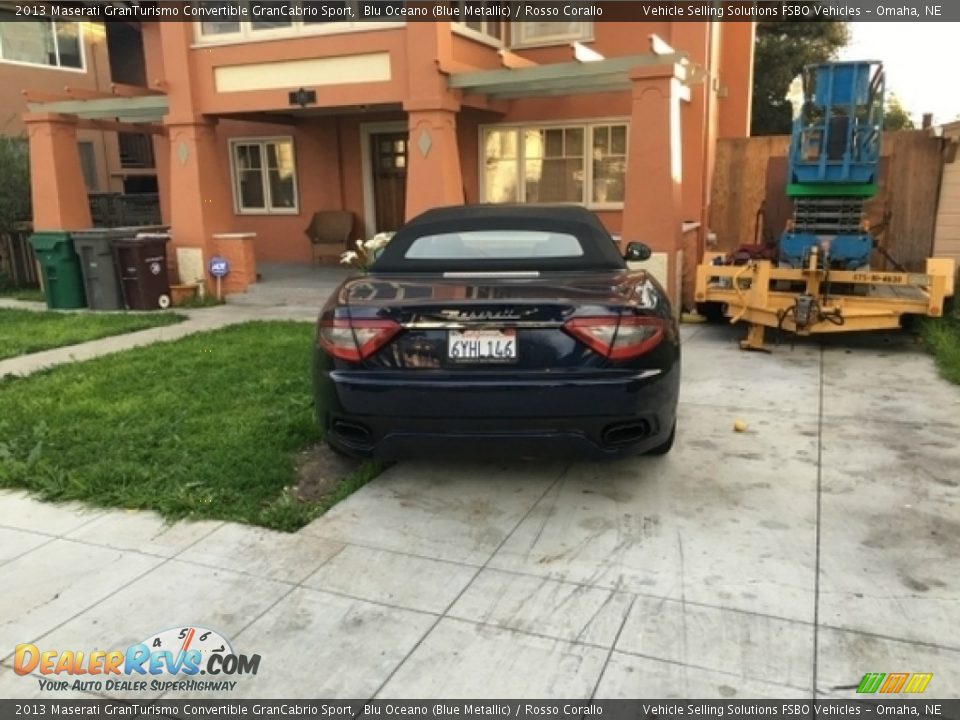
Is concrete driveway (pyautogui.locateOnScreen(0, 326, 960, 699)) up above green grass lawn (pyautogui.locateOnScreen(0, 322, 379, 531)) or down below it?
below

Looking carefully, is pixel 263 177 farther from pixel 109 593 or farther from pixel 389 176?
pixel 109 593

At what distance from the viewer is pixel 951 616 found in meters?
3.04

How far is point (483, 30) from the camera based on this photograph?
1209 centimetres

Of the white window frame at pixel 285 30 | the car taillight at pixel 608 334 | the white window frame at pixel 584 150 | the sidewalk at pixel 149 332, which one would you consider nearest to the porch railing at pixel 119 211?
the sidewalk at pixel 149 332

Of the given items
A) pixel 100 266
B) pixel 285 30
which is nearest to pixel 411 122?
pixel 285 30

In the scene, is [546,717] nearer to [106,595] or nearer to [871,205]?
[106,595]

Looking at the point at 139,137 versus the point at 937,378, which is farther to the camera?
the point at 139,137

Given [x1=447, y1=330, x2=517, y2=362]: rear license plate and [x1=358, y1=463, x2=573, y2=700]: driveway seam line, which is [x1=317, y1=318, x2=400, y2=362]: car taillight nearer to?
[x1=447, y1=330, x2=517, y2=362]: rear license plate

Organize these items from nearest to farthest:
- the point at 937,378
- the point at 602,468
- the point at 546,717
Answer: the point at 546,717 → the point at 602,468 → the point at 937,378

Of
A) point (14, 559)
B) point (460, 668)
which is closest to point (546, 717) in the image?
point (460, 668)

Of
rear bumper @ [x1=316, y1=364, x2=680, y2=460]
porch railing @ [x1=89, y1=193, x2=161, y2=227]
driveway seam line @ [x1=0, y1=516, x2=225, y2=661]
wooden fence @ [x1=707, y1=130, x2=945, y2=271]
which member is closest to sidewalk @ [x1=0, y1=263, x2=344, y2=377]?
driveway seam line @ [x1=0, y1=516, x2=225, y2=661]

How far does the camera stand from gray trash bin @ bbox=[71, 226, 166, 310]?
1118 centimetres

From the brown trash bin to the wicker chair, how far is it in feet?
11.9

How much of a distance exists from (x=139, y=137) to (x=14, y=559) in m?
22.8
